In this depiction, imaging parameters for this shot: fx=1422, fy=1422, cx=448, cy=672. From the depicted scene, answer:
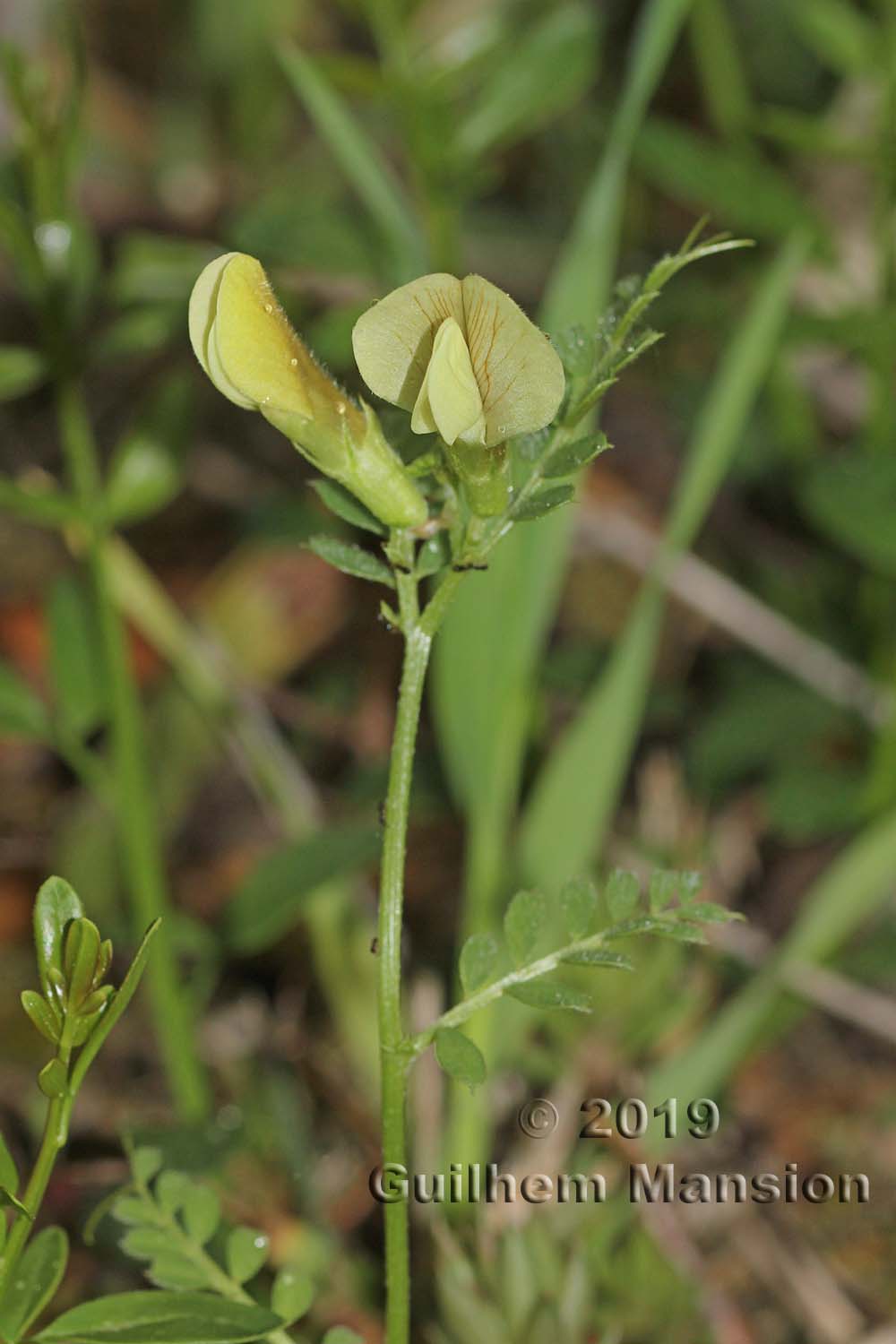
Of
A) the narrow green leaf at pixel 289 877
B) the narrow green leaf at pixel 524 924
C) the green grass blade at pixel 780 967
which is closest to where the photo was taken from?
the narrow green leaf at pixel 524 924

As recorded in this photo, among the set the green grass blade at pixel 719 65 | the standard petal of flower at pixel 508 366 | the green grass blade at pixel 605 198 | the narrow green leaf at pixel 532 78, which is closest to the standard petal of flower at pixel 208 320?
the standard petal of flower at pixel 508 366

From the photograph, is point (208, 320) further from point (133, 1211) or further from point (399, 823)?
point (133, 1211)

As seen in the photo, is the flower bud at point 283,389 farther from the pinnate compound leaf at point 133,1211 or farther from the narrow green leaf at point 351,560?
the pinnate compound leaf at point 133,1211

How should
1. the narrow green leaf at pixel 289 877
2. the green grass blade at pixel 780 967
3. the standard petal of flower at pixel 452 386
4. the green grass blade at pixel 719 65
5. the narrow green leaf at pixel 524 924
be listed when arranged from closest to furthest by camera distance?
the standard petal of flower at pixel 452 386
the narrow green leaf at pixel 524 924
the narrow green leaf at pixel 289 877
the green grass blade at pixel 780 967
the green grass blade at pixel 719 65

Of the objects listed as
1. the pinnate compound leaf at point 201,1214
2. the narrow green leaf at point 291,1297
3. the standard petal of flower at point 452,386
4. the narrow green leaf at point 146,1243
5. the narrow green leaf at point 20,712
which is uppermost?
the narrow green leaf at point 20,712

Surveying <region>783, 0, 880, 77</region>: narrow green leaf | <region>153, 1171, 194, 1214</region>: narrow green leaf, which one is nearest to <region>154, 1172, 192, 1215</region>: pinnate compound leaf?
<region>153, 1171, 194, 1214</region>: narrow green leaf

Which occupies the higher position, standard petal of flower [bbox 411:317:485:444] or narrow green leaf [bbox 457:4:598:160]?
narrow green leaf [bbox 457:4:598:160]

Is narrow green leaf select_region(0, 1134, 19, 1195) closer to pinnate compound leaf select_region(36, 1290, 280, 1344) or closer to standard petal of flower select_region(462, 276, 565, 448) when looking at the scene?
pinnate compound leaf select_region(36, 1290, 280, 1344)

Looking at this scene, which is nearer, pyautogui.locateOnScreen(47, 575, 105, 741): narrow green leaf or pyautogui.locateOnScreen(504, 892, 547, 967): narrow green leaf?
pyautogui.locateOnScreen(504, 892, 547, 967): narrow green leaf

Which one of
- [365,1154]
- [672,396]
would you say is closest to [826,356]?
[672,396]
